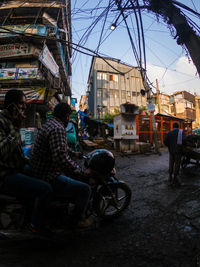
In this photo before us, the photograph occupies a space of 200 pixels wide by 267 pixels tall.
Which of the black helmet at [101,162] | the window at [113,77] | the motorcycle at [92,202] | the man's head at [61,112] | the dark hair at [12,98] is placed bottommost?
the motorcycle at [92,202]

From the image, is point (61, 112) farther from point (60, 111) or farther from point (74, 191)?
point (74, 191)

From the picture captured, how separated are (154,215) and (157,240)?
0.74 metres

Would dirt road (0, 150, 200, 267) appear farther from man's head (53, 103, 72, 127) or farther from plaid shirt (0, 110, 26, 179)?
man's head (53, 103, 72, 127)

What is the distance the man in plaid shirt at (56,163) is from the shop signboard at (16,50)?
645 inches

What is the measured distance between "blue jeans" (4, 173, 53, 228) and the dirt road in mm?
313

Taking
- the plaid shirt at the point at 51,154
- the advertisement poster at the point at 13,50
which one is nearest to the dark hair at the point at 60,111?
the plaid shirt at the point at 51,154

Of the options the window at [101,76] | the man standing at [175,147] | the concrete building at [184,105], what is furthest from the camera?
the concrete building at [184,105]

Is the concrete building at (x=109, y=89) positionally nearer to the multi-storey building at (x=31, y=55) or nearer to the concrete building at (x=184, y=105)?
the concrete building at (x=184, y=105)

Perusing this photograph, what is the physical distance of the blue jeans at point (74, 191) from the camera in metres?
1.92

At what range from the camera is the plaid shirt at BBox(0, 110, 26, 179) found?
5.25 feet

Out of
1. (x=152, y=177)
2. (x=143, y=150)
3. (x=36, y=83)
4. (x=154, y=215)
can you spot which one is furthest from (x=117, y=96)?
(x=154, y=215)

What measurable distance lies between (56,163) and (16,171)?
1.54ft

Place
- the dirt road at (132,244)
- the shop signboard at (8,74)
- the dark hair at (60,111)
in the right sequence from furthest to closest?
the shop signboard at (8,74), the dark hair at (60,111), the dirt road at (132,244)

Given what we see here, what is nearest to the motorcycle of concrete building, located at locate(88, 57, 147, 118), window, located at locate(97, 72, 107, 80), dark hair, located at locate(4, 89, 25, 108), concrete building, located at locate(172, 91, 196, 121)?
dark hair, located at locate(4, 89, 25, 108)
